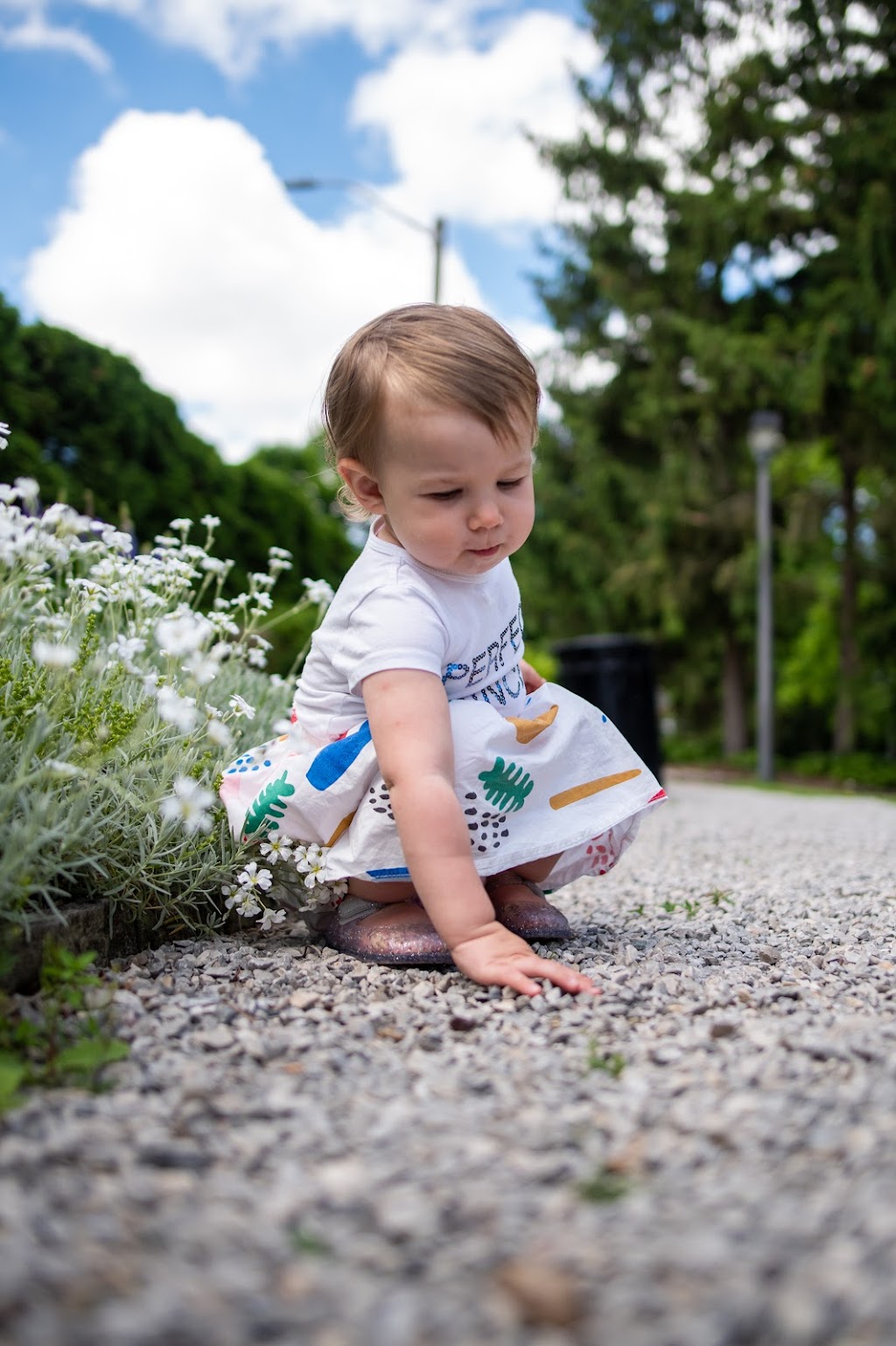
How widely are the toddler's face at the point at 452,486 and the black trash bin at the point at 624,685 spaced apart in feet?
18.7

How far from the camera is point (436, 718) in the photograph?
190 cm

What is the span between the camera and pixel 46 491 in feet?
17.7

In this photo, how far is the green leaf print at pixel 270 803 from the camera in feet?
6.86

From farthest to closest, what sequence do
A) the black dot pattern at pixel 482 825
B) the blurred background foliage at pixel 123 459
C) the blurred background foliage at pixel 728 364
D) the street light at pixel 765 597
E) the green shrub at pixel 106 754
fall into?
1. the blurred background foliage at pixel 728 364
2. the street light at pixel 765 597
3. the blurred background foliage at pixel 123 459
4. the black dot pattern at pixel 482 825
5. the green shrub at pixel 106 754

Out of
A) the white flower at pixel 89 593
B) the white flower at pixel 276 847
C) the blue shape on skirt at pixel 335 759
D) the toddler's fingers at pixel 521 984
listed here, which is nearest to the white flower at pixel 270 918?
the white flower at pixel 276 847

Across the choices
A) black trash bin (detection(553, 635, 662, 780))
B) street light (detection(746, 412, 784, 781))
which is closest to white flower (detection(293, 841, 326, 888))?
black trash bin (detection(553, 635, 662, 780))

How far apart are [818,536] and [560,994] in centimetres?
1244

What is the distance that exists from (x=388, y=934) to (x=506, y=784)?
366 millimetres

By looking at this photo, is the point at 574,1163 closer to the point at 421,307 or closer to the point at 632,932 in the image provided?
the point at 632,932

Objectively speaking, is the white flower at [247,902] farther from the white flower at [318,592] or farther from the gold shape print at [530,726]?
the white flower at [318,592]

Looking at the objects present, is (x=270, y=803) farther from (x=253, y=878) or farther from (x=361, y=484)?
(x=361, y=484)

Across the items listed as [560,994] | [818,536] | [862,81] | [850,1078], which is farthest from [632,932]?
[862,81]

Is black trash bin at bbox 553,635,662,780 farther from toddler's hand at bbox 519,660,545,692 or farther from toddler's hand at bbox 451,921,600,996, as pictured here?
toddler's hand at bbox 451,921,600,996

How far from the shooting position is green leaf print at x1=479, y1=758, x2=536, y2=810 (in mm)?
2051
